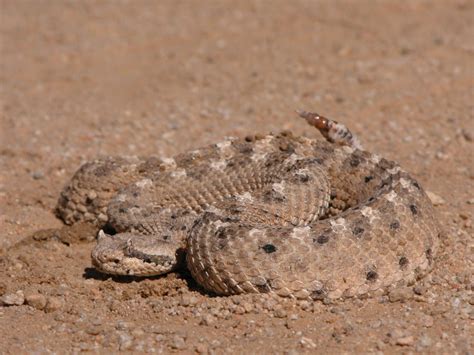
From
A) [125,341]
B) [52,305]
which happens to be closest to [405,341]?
[125,341]

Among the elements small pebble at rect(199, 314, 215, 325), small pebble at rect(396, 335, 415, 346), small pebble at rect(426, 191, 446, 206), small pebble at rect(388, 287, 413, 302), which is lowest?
small pebble at rect(199, 314, 215, 325)

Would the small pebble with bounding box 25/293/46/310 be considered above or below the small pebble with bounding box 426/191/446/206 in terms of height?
below

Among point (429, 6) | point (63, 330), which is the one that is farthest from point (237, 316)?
point (429, 6)

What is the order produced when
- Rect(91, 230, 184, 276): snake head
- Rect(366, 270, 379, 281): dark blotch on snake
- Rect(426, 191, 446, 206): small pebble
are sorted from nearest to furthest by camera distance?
Rect(366, 270, 379, 281): dark blotch on snake
Rect(91, 230, 184, 276): snake head
Rect(426, 191, 446, 206): small pebble

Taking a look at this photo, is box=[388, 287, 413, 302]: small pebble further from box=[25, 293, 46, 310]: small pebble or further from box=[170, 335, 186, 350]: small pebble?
box=[25, 293, 46, 310]: small pebble

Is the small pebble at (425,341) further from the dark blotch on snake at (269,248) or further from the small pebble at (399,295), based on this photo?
the dark blotch on snake at (269,248)

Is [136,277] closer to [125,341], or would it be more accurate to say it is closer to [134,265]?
[134,265]

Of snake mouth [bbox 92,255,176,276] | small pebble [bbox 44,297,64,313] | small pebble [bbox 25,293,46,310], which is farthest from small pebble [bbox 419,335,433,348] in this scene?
small pebble [bbox 25,293,46,310]
